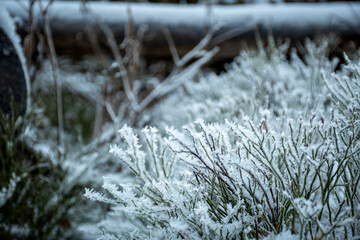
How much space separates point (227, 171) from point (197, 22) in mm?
2530

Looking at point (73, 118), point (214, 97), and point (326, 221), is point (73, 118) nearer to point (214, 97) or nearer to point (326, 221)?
point (214, 97)

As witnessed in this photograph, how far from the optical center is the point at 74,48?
10.2ft

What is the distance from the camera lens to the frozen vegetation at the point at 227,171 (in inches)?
33.9

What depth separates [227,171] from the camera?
35.4 inches

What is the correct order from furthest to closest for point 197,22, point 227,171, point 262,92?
point 197,22, point 262,92, point 227,171

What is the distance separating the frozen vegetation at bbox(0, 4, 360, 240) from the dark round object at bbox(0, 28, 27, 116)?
141 millimetres

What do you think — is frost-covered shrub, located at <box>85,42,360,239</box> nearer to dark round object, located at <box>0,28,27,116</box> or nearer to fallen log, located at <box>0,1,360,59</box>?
dark round object, located at <box>0,28,27,116</box>

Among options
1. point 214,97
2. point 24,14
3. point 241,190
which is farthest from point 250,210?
point 24,14

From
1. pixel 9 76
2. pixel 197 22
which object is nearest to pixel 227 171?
pixel 9 76

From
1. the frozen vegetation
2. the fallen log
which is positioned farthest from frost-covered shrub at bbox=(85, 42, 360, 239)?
the fallen log

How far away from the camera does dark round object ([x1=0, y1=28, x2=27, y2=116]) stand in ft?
5.50

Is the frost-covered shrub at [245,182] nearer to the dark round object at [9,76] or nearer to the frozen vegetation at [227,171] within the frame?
the frozen vegetation at [227,171]

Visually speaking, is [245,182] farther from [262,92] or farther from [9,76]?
[9,76]

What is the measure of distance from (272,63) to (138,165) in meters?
1.55
